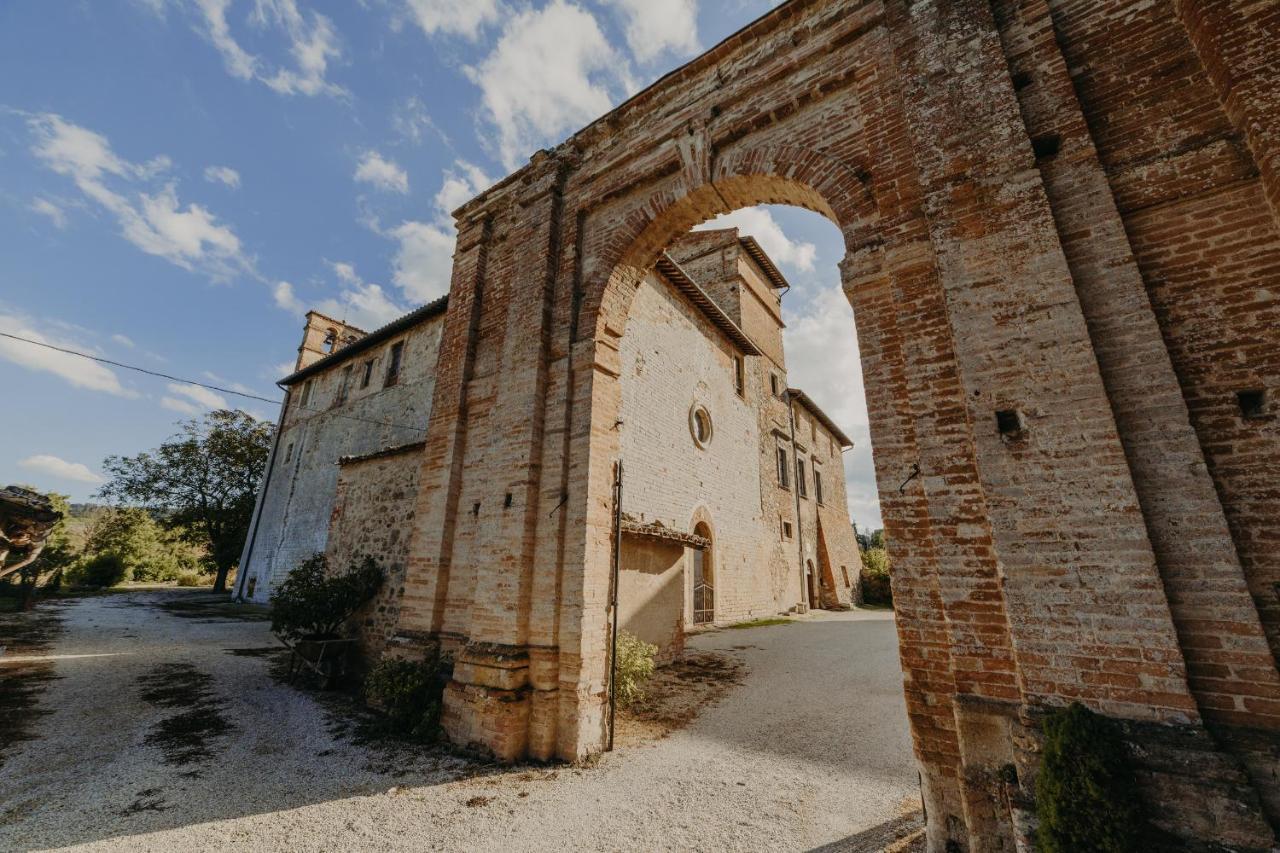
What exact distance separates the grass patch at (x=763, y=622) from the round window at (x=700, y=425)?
16.2 feet

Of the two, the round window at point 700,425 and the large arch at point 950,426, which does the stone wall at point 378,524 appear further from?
the round window at point 700,425

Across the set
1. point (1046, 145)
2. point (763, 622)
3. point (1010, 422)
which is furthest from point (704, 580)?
point (1046, 145)

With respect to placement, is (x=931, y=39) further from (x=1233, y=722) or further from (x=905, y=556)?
(x=1233, y=722)

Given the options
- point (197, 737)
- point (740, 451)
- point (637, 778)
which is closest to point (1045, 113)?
point (637, 778)

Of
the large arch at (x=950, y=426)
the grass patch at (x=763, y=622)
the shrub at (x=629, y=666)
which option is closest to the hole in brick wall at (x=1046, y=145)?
the large arch at (x=950, y=426)

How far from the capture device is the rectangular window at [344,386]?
1752cm

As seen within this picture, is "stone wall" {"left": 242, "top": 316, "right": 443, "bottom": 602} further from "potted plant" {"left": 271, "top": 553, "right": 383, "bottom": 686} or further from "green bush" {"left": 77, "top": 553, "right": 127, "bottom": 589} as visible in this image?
"green bush" {"left": 77, "top": 553, "right": 127, "bottom": 589}

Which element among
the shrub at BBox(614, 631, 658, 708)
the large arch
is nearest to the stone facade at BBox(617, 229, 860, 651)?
the shrub at BBox(614, 631, 658, 708)

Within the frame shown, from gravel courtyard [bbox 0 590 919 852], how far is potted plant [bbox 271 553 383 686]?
51 centimetres

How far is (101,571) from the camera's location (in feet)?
73.6

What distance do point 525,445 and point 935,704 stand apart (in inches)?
175

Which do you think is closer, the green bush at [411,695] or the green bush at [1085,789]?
the green bush at [1085,789]

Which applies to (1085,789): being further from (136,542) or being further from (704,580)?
(136,542)

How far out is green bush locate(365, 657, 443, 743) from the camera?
17.1 feet
